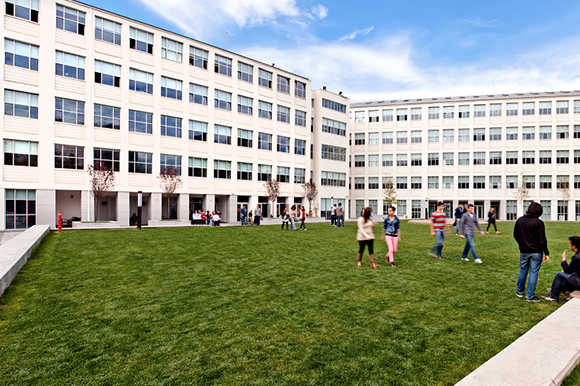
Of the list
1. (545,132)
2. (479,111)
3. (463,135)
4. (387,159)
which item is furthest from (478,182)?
(387,159)

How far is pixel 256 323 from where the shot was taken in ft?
17.1

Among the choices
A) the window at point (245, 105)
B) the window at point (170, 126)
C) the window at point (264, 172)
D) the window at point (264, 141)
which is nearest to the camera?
the window at point (170, 126)

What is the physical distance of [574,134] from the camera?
53.9m

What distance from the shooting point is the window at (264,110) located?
4244cm

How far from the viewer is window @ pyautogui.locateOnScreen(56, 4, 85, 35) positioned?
29.1 meters

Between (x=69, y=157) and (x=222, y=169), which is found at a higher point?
(x=69, y=157)

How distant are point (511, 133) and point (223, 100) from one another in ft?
158

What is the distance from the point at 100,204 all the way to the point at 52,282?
93.9 ft

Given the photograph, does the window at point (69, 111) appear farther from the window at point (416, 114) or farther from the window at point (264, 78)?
the window at point (416, 114)

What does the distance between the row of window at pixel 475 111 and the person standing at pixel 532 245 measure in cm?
5783

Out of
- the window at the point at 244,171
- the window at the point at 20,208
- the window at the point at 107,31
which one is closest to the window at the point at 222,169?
the window at the point at 244,171

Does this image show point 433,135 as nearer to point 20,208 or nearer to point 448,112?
point 448,112

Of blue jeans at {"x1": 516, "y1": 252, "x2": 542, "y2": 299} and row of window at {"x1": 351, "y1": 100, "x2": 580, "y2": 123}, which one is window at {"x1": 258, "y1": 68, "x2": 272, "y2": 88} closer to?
row of window at {"x1": 351, "y1": 100, "x2": 580, "y2": 123}

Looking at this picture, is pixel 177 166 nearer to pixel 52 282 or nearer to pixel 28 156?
pixel 28 156
